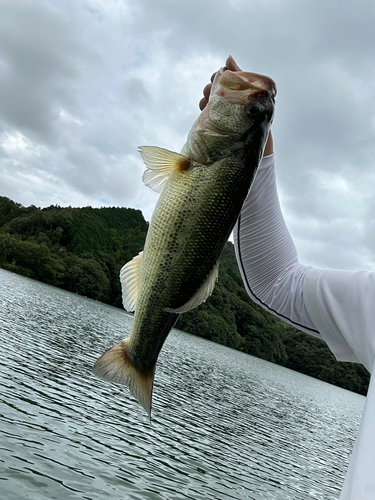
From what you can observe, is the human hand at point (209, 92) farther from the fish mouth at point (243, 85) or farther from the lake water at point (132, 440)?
the lake water at point (132, 440)

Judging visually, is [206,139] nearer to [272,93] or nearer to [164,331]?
Result: [272,93]

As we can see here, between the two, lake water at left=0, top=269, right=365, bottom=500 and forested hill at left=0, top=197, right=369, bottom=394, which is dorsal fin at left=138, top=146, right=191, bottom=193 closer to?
lake water at left=0, top=269, right=365, bottom=500

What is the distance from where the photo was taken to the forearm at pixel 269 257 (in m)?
2.38

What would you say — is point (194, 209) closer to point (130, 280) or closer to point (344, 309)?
point (130, 280)

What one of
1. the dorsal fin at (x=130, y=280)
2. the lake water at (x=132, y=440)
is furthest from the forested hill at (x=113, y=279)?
the dorsal fin at (x=130, y=280)

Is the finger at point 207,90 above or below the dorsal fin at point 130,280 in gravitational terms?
above

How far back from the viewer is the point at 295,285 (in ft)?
8.40

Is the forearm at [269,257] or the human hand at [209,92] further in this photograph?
the forearm at [269,257]

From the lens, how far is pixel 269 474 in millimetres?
15109

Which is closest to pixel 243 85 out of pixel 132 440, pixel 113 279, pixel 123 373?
pixel 123 373

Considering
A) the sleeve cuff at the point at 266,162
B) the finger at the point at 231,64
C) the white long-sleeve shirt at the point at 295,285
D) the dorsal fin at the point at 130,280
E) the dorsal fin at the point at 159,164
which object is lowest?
the dorsal fin at the point at 130,280

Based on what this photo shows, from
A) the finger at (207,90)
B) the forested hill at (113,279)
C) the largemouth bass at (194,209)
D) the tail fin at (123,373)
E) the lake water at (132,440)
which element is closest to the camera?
the largemouth bass at (194,209)

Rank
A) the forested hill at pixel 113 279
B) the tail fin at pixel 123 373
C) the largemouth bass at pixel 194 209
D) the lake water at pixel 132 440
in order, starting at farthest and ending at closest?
the forested hill at pixel 113 279
the lake water at pixel 132 440
the tail fin at pixel 123 373
the largemouth bass at pixel 194 209

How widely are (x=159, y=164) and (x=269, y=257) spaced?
3.09 feet
